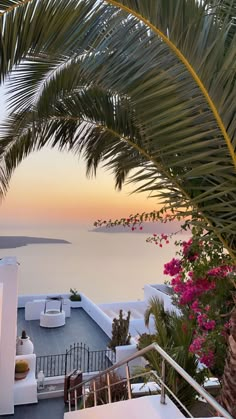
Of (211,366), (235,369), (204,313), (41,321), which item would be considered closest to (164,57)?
(235,369)

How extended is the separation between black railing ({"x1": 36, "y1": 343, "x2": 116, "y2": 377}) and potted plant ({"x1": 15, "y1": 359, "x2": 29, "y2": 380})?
3.71 ft

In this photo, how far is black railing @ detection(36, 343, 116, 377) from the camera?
9016 millimetres

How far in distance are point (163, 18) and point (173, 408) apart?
2.77m

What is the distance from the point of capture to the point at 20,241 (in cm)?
1157

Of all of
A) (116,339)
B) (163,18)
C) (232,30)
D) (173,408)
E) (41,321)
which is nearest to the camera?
(163,18)

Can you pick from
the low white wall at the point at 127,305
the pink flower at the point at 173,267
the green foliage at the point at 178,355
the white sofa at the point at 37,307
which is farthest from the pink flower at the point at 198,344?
the low white wall at the point at 127,305

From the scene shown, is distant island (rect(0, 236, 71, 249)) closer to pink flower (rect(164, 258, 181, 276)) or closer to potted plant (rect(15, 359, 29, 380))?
potted plant (rect(15, 359, 29, 380))

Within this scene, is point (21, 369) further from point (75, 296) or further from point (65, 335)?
point (75, 296)

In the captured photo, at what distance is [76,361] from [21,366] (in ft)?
6.51

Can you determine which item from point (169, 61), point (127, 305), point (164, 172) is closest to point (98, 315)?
point (127, 305)

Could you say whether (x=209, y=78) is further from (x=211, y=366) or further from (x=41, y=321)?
(x=41, y=321)

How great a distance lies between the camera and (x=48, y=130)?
348 centimetres

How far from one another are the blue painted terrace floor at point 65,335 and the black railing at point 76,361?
0.39 meters

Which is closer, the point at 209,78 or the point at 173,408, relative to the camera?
the point at 209,78
